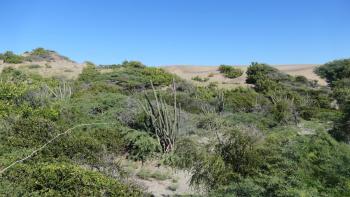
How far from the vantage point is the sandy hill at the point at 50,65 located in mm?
44344

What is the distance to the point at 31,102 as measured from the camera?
21141 mm

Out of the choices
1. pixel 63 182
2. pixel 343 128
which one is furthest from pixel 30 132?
pixel 343 128

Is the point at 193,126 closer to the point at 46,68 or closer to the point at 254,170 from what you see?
the point at 254,170

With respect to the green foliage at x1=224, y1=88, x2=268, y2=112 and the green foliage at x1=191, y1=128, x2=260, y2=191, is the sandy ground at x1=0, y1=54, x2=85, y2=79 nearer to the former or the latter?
the green foliage at x1=224, y1=88, x2=268, y2=112

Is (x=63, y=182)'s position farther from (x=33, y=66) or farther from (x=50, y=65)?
(x=50, y=65)

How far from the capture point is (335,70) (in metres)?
46.9

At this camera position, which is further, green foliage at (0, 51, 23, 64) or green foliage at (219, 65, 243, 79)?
green foliage at (0, 51, 23, 64)

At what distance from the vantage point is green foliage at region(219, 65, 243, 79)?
154 feet

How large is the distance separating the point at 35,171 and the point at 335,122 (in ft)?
42.3

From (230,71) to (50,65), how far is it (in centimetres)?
1816

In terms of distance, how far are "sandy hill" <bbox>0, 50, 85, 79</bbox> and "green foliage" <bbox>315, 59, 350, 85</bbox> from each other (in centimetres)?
2390

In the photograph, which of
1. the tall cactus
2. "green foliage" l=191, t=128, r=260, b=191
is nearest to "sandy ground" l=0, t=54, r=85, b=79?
the tall cactus

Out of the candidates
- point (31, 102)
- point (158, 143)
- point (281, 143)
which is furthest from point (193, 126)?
point (281, 143)

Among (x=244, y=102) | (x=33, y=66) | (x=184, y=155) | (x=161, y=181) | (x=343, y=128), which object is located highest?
(x=33, y=66)
